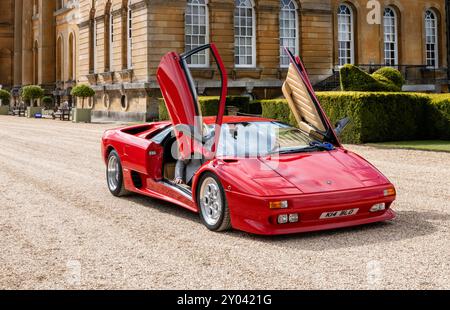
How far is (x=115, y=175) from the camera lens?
8727 mm

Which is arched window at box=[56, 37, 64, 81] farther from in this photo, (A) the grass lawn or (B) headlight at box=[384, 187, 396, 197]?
(B) headlight at box=[384, 187, 396, 197]

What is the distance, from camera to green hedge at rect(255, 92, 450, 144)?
17219 mm

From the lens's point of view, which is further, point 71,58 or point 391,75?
point 71,58

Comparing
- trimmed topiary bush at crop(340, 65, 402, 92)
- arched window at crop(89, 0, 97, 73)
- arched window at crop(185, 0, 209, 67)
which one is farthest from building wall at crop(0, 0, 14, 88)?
trimmed topiary bush at crop(340, 65, 402, 92)

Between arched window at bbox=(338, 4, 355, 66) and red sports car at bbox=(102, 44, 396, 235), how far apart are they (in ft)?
95.1

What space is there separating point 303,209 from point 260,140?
1323mm

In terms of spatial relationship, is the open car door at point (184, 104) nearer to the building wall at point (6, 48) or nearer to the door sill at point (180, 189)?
the door sill at point (180, 189)

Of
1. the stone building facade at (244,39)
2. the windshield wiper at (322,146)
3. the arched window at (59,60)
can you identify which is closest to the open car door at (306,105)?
the windshield wiper at (322,146)

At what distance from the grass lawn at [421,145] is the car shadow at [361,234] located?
27.9 feet

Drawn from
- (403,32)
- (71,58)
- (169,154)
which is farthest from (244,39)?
(169,154)

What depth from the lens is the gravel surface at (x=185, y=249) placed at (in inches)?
183

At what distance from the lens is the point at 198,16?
2945 centimetres

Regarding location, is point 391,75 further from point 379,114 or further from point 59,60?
point 59,60
